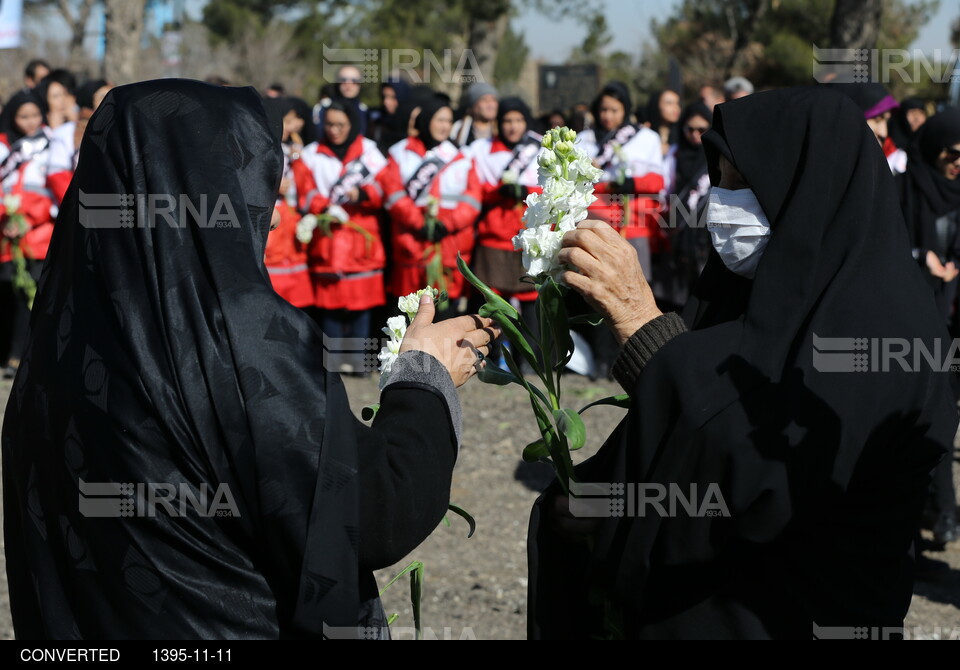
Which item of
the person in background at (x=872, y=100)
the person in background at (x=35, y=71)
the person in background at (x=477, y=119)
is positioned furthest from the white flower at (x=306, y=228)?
the person in background at (x=35, y=71)

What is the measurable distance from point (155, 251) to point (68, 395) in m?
0.31

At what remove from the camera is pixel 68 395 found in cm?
191

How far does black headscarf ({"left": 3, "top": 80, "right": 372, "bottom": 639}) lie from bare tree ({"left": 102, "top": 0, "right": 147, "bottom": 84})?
41.9 ft

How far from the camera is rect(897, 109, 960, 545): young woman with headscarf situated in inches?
224

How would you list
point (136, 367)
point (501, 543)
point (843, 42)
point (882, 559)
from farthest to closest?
point (843, 42) → point (501, 543) → point (882, 559) → point (136, 367)

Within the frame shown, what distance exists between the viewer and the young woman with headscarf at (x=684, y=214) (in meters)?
8.33

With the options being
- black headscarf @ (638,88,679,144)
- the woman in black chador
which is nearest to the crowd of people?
black headscarf @ (638,88,679,144)

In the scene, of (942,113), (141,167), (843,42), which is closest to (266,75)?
(843,42)

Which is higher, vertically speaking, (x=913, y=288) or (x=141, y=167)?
(x=141, y=167)

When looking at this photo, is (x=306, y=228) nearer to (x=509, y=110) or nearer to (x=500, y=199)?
(x=500, y=199)

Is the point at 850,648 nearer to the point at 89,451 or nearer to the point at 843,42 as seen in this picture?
the point at 89,451

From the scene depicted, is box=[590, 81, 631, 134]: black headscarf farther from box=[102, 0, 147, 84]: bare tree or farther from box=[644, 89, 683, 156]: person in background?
box=[102, 0, 147, 84]: bare tree

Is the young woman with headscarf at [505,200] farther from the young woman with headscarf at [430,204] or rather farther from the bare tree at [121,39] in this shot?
the bare tree at [121,39]

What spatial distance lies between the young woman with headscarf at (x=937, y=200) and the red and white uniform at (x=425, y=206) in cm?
365
